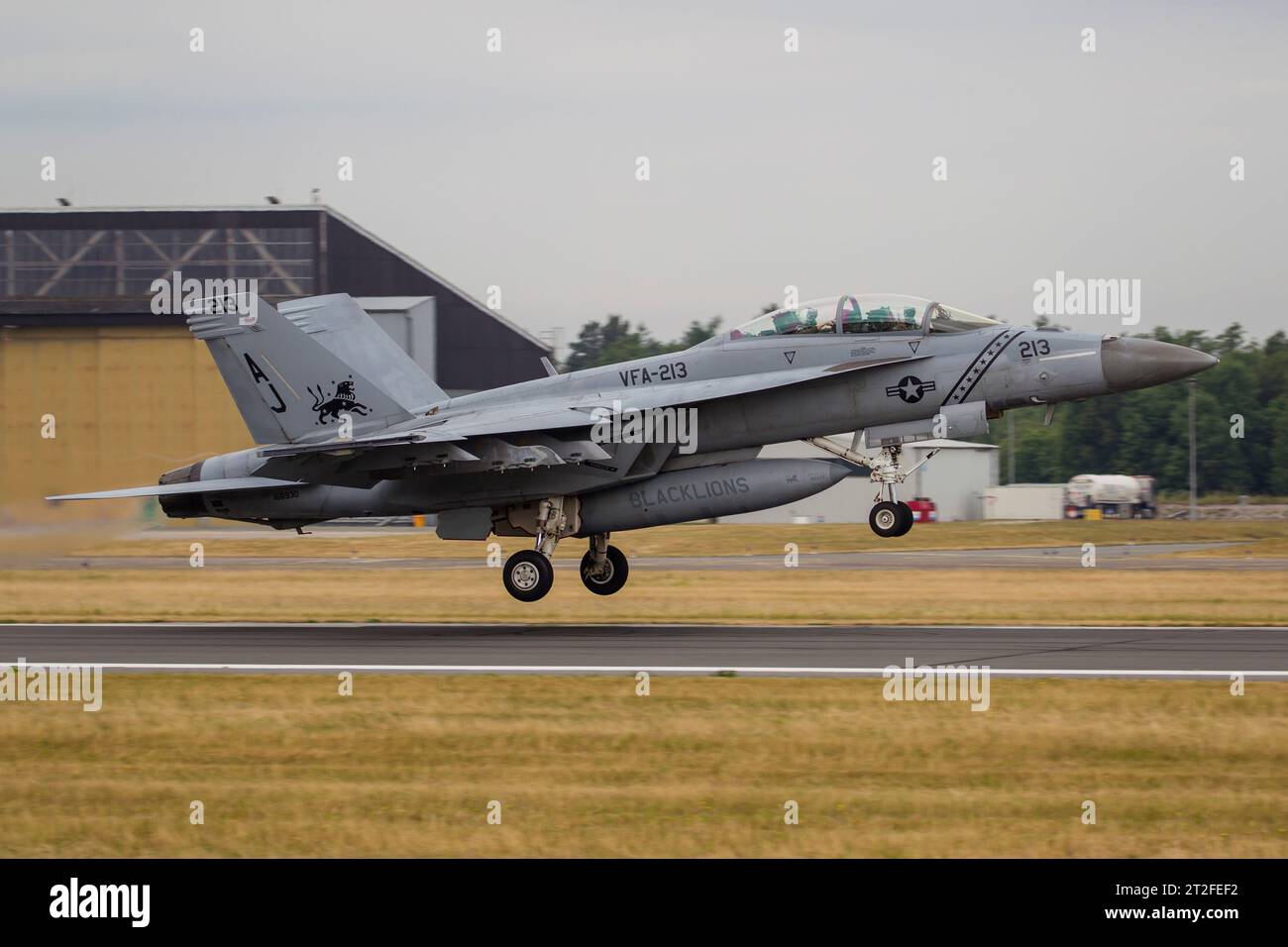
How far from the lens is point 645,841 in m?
8.66

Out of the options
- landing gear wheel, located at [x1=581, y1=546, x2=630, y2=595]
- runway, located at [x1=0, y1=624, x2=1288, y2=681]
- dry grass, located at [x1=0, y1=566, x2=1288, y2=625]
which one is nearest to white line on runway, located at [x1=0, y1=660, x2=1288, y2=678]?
runway, located at [x1=0, y1=624, x2=1288, y2=681]

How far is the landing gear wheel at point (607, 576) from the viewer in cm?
2144

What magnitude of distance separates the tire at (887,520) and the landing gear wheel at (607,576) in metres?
4.93

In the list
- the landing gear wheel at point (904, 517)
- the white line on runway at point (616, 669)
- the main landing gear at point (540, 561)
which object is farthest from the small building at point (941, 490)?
the white line on runway at point (616, 669)

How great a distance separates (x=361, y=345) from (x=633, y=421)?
5.61 meters

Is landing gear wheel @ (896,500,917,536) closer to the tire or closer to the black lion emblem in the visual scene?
the tire

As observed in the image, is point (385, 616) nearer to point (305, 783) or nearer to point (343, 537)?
point (305, 783)

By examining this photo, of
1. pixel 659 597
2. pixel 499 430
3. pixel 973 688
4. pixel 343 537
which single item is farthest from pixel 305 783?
pixel 343 537

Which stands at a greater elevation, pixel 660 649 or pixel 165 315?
pixel 165 315

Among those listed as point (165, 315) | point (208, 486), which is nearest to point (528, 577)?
point (208, 486)

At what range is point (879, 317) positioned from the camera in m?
18.5

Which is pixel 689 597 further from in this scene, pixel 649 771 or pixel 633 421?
pixel 649 771

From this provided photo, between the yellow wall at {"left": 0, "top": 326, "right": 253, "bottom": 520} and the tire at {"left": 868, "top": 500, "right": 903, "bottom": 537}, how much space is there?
23519 millimetres

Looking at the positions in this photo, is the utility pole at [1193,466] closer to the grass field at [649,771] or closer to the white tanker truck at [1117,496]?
the white tanker truck at [1117,496]
